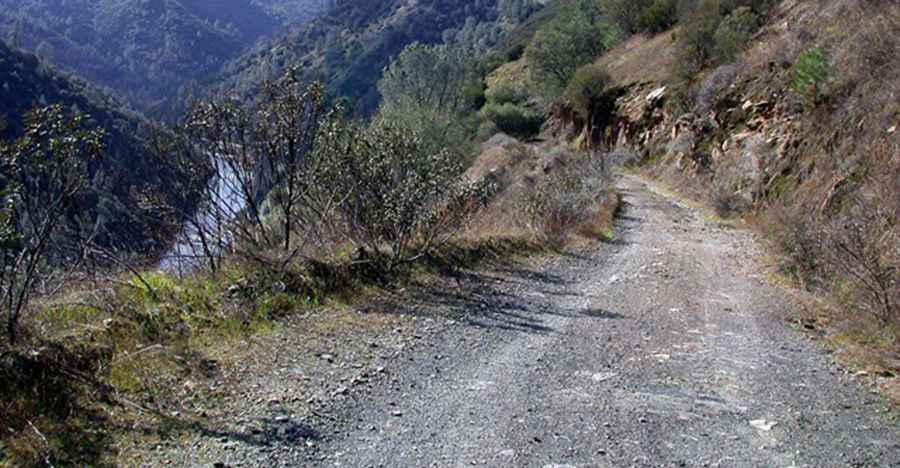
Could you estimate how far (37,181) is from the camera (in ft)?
16.3

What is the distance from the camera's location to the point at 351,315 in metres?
6.77

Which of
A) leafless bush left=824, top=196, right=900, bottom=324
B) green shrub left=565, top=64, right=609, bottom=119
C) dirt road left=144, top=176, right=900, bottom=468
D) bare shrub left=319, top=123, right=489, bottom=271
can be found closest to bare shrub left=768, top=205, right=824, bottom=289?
leafless bush left=824, top=196, right=900, bottom=324

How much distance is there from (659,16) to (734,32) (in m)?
19.3

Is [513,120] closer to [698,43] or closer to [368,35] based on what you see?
[698,43]

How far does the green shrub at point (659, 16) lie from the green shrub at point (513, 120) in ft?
30.5

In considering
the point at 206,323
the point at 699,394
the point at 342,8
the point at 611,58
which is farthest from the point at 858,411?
the point at 342,8

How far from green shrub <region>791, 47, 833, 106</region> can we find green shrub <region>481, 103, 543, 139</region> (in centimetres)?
3205

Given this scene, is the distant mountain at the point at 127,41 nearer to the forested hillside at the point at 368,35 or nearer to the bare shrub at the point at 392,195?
the forested hillside at the point at 368,35

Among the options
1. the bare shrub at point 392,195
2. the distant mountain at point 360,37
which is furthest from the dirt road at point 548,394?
the distant mountain at point 360,37

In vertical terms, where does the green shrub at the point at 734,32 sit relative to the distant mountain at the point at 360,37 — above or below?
below

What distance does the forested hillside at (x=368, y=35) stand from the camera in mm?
115863

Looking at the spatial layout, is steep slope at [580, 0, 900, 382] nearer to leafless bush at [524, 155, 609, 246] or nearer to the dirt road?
the dirt road

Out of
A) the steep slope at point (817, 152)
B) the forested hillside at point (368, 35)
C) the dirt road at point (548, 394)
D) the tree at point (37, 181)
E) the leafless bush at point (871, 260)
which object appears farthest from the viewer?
the forested hillside at point (368, 35)

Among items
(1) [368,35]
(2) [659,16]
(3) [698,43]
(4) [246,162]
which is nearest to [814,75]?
(4) [246,162]
